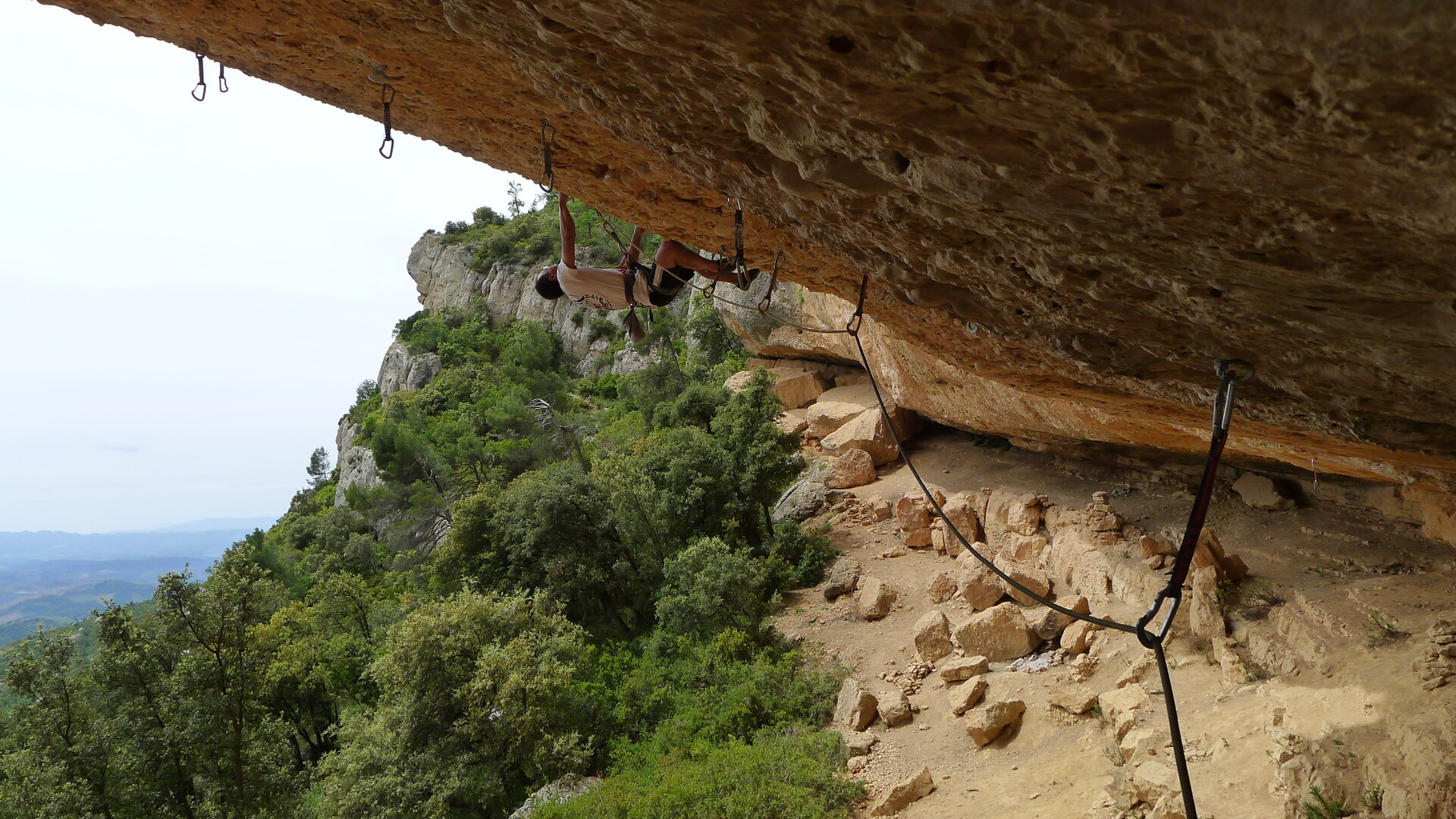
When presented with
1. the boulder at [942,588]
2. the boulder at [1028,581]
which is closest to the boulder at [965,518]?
the boulder at [942,588]

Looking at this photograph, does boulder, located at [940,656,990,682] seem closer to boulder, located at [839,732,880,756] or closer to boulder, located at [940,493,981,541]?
boulder, located at [839,732,880,756]

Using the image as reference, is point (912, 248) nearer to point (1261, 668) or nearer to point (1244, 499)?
point (1261, 668)

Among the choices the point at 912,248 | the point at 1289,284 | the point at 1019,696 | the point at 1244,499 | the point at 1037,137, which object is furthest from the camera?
the point at 1244,499

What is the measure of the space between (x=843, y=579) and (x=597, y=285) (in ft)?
30.1

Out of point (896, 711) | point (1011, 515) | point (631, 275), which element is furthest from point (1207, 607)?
point (631, 275)

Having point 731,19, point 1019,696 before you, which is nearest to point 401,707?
point 1019,696

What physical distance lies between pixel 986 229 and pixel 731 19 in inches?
58.3

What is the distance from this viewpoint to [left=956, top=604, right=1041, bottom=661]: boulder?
10.4m

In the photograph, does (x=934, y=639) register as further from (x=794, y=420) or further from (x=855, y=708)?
(x=794, y=420)

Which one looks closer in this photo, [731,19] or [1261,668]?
[731,19]

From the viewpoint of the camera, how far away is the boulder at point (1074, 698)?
28.1 ft

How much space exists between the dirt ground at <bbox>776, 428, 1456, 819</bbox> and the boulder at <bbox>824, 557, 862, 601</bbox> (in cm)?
131

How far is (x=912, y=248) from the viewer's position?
370cm

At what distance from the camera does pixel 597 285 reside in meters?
6.89
